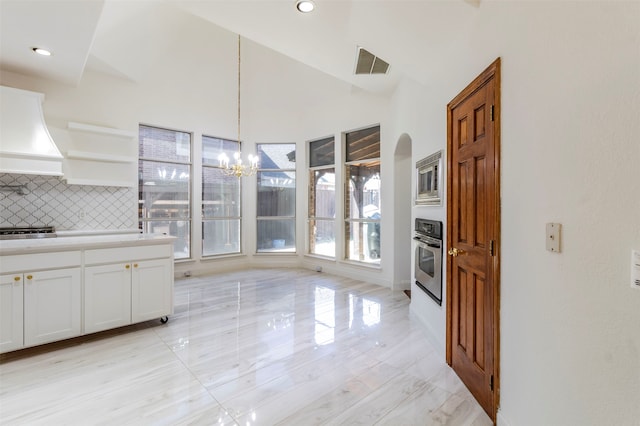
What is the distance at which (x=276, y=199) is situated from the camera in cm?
649

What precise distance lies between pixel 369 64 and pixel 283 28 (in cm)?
122

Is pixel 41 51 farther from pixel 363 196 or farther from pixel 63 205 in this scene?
pixel 363 196

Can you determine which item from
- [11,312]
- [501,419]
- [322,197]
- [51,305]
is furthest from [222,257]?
[501,419]

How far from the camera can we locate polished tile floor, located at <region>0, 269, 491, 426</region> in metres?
1.85

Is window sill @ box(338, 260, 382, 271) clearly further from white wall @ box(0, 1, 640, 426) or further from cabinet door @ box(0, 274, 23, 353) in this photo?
cabinet door @ box(0, 274, 23, 353)

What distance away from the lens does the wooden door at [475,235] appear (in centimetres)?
177

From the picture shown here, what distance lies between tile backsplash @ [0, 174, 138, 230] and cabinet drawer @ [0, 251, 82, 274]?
1.93 metres
